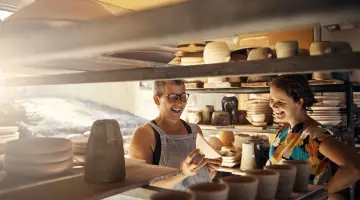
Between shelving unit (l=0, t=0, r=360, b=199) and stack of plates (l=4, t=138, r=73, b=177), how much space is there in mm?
177

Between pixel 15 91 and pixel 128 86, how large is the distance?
229 centimetres

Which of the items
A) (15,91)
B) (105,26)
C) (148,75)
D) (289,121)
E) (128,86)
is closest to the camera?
(105,26)

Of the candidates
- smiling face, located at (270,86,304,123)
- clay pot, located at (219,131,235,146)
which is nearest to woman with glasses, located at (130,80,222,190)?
smiling face, located at (270,86,304,123)

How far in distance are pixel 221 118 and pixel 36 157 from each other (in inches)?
136

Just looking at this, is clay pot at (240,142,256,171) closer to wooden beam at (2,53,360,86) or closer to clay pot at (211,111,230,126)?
clay pot at (211,111,230,126)

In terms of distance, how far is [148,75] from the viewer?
928mm

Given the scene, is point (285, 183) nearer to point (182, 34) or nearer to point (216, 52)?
point (182, 34)

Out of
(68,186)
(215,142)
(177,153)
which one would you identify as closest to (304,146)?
(177,153)

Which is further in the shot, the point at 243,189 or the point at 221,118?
the point at 221,118

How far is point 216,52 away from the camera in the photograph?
390cm

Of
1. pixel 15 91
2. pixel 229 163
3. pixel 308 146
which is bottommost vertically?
pixel 229 163

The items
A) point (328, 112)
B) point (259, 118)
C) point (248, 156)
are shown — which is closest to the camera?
point (328, 112)

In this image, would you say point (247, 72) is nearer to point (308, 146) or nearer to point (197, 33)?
point (197, 33)

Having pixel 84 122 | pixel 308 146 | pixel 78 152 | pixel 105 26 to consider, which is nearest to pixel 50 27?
pixel 105 26
